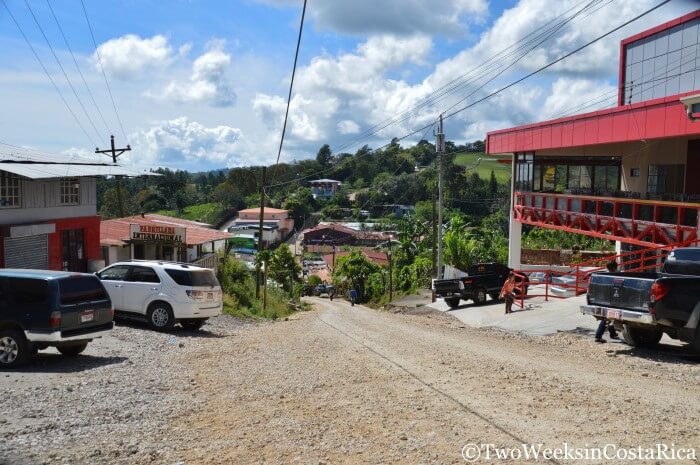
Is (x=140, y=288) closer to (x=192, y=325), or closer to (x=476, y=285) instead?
(x=192, y=325)

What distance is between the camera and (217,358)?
Result: 12.7 m

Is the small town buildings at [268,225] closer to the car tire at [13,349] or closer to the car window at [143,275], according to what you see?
the car window at [143,275]

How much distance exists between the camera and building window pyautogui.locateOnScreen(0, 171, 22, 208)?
76.3ft

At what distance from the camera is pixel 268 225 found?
91.8m

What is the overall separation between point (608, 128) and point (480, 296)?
8426 millimetres

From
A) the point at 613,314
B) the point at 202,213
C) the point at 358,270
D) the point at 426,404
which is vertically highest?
the point at 613,314

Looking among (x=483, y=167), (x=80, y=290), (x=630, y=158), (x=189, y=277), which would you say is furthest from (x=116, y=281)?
(x=483, y=167)

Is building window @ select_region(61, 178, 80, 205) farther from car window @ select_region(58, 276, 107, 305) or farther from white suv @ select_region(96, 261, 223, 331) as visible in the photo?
car window @ select_region(58, 276, 107, 305)

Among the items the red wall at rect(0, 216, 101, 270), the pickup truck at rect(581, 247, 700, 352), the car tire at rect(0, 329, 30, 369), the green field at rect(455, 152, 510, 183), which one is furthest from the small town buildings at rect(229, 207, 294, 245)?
the car tire at rect(0, 329, 30, 369)

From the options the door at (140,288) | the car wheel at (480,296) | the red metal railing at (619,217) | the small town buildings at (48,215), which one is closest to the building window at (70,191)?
the small town buildings at (48,215)

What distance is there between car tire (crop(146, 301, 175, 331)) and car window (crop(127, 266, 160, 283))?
2.13 ft

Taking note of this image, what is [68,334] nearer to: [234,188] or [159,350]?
[159,350]

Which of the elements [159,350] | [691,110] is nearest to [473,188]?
[691,110]

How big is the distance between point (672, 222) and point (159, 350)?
50.9ft
